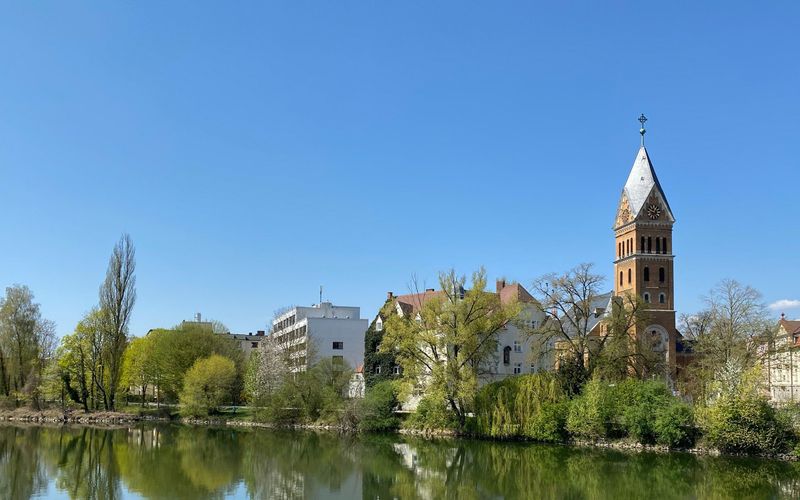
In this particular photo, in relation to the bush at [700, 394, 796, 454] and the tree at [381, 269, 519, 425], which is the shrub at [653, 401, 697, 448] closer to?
the bush at [700, 394, 796, 454]

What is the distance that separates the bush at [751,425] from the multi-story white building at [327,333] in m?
49.9

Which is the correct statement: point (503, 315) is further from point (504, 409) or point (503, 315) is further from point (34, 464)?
point (34, 464)

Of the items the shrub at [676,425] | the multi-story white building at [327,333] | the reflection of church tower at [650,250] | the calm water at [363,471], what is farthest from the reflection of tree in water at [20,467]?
the reflection of church tower at [650,250]

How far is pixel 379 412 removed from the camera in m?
59.2

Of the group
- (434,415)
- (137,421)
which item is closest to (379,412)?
(434,415)

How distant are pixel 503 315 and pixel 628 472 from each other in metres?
20.3

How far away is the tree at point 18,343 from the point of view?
7638cm

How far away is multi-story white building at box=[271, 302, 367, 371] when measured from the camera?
88.4 m

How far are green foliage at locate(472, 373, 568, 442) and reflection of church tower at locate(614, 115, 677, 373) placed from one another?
30.7m

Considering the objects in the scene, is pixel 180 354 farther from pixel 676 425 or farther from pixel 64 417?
pixel 676 425

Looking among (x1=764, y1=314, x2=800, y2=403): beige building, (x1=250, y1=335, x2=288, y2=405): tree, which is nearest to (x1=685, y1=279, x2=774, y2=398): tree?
(x1=764, y1=314, x2=800, y2=403): beige building

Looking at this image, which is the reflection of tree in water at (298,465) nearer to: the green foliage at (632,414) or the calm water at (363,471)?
the calm water at (363,471)

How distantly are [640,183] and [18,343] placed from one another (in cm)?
6623

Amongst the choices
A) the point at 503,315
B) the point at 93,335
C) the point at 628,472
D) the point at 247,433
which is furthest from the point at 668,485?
the point at 93,335
